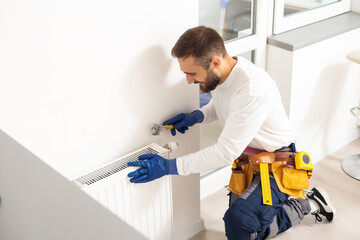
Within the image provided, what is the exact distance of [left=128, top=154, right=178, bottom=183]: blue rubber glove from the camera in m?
1.94

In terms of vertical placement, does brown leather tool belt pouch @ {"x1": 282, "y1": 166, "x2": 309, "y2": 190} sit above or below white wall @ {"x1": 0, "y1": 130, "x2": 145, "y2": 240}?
below

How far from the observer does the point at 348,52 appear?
10.1 ft

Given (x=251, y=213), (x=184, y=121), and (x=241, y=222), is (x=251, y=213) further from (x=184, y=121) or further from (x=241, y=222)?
(x=184, y=121)

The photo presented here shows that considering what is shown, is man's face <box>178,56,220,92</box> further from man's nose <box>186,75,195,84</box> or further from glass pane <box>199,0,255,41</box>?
glass pane <box>199,0,255,41</box>

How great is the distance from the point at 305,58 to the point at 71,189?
90.6 inches

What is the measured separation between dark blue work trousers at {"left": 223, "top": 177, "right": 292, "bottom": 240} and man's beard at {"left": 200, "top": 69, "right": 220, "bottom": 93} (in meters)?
0.53

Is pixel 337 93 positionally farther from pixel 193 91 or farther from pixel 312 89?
pixel 193 91

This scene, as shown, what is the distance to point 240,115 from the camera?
1.97 metres

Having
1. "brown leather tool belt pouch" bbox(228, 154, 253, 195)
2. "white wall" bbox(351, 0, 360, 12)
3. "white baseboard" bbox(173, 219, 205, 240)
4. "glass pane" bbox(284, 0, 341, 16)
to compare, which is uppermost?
"glass pane" bbox(284, 0, 341, 16)

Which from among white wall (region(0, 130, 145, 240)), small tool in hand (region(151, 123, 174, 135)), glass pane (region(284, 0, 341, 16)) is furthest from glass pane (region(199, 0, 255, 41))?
white wall (region(0, 130, 145, 240))

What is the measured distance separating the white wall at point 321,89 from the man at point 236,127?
2.08 ft

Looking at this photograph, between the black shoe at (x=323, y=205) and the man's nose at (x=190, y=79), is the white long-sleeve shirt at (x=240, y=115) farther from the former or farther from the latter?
the black shoe at (x=323, y=205)

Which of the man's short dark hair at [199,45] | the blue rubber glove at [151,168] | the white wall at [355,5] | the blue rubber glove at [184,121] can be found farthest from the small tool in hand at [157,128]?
the white wall at [355,5]

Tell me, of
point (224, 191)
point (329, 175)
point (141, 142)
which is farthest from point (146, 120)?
point (329, 175)
